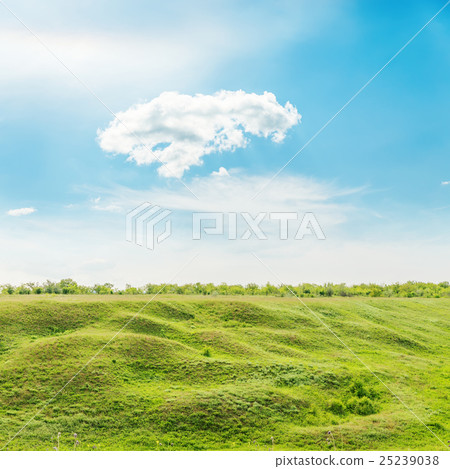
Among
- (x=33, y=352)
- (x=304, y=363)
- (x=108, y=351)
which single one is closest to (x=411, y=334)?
A: (x=304, y=363)

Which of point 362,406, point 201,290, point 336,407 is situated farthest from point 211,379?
point 201,290

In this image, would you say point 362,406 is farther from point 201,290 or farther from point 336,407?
point 201,290

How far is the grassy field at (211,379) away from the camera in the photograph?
10.6 meters

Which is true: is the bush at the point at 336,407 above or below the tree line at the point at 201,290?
below

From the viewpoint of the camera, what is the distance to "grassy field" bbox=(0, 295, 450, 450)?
10.6 metres

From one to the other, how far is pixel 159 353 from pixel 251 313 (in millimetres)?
5671

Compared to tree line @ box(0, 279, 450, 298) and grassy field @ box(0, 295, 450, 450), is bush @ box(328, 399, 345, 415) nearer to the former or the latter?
grassy field @ box(0, 295, 450, 450)

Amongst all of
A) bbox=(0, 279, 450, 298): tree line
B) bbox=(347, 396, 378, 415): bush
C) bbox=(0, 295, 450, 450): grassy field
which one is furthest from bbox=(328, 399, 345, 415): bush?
bbox=(0, 279, 450, 298): tree line

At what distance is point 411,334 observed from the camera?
20.2 meters

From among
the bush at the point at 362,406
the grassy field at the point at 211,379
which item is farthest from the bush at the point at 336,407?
the bush at the point at 362,406

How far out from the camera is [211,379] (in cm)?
1298

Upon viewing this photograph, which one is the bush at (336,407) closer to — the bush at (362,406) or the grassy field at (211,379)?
the grassy field at (211,379)

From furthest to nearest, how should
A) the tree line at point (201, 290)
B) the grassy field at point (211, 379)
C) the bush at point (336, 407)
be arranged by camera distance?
the tree line at point (201, 290), the bush at point (336, 407), the grassy field at point (211, 379)

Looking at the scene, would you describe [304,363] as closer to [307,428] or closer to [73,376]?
[307,428]
